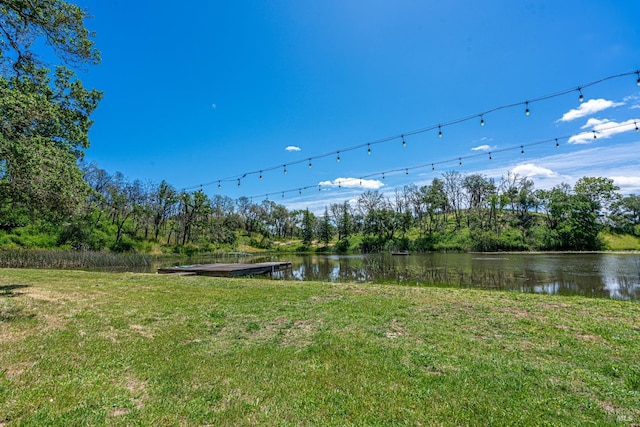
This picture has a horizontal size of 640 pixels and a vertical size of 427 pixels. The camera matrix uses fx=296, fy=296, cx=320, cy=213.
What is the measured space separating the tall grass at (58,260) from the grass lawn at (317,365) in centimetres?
1791

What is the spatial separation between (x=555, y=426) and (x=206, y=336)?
14.6 ft

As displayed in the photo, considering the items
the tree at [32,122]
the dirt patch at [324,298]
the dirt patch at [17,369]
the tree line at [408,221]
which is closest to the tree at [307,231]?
the tree line at [408,221]

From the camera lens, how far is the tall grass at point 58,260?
19453 millimetres

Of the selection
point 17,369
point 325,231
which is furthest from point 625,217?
point 17,369

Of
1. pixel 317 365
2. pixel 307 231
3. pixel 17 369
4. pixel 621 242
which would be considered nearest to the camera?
pixel 17 369

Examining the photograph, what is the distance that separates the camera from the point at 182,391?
303cm

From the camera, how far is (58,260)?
70.5 feet

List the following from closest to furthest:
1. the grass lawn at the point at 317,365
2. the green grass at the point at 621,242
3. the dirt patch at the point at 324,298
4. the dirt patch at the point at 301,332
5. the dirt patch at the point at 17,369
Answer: the grass lawn at the point at 317,365, the dirt patch at the point at 17,369, the dirt patch at the point at 301,332, the dirt patch at the point at 324,298, the green grass at the point at 621,242

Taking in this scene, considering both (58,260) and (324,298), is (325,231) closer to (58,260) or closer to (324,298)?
(58,260)

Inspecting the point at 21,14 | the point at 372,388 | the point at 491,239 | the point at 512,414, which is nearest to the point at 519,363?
the point at 512,414

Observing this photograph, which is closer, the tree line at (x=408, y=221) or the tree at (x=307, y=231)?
the tree line at (x=408, y=221)

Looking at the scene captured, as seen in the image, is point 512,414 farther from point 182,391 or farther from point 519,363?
point 182,391

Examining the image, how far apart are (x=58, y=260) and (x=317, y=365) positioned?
85.5 feet

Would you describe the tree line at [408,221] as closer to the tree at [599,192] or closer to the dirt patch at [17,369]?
the tree at [599,192]
